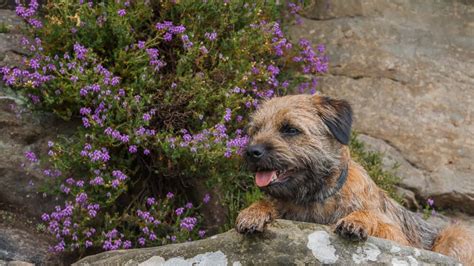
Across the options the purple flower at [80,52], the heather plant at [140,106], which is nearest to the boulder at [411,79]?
the heather plant at [140,106]

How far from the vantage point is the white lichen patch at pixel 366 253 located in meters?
4.43

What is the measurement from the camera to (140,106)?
6.19m

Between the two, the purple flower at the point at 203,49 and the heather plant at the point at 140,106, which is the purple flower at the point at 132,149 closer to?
the heather plant at the point at 140,106

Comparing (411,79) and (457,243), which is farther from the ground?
(411,79)

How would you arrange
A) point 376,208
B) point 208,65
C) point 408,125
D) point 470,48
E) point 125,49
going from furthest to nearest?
point 470,48
point 408,125
point 208,65
point 125,49
point 376,208

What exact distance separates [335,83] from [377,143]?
91cm

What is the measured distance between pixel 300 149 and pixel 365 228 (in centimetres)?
73

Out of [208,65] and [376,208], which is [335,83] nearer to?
[208,65]

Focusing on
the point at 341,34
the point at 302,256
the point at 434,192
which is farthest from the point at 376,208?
the point at 341,34

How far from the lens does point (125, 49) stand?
21.3 feet

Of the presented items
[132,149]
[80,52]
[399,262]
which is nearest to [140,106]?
[132,149]

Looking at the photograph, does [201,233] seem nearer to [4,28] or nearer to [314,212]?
[314,212]

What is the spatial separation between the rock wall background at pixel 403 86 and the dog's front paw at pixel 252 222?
244cm

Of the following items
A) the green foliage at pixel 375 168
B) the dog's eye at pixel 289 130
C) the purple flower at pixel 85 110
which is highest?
the purple flower at pixel 85 110
